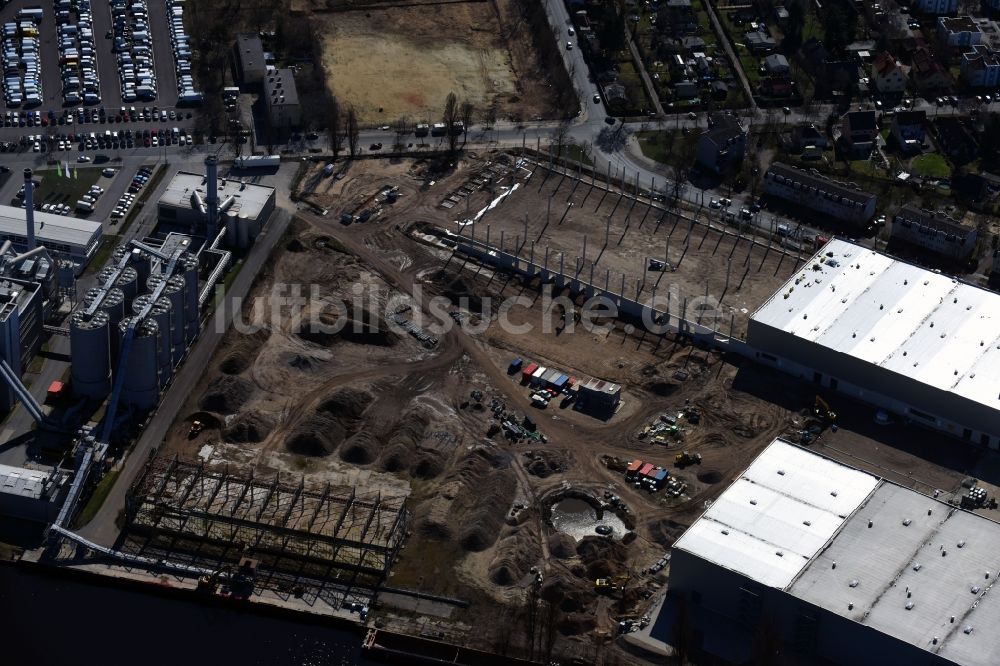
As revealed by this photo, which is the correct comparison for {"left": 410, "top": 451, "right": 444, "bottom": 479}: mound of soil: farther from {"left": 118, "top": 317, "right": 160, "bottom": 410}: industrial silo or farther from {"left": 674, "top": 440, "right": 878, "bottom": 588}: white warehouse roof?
{"left": 118, "top": 317, "right": 160, "bottom": 410}: industrial silo

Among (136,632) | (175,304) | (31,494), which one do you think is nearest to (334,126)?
(175,304)

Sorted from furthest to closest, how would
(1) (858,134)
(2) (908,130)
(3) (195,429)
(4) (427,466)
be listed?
(2) (908,130) → (1) (858,134) → (3) (195,429) → (4) (427,466)

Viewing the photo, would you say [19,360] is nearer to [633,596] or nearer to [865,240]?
[633,596]

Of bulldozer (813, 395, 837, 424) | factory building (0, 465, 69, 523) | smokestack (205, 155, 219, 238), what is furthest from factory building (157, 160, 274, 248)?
bulldozer (813, 395, 837, 424)

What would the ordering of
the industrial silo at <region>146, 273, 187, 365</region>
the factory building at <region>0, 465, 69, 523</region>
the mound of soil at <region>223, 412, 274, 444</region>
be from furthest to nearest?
the industrial silo at <region>146, 273, 187, 365</region>, the mound of soil at <region>223, 412, 274, 444</region>, the factory building at <region>0, 465, 69, 523</region>

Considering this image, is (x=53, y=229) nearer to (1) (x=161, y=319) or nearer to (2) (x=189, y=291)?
(2) (x=189, y=291)

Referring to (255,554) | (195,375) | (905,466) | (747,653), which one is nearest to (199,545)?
(255,554)
